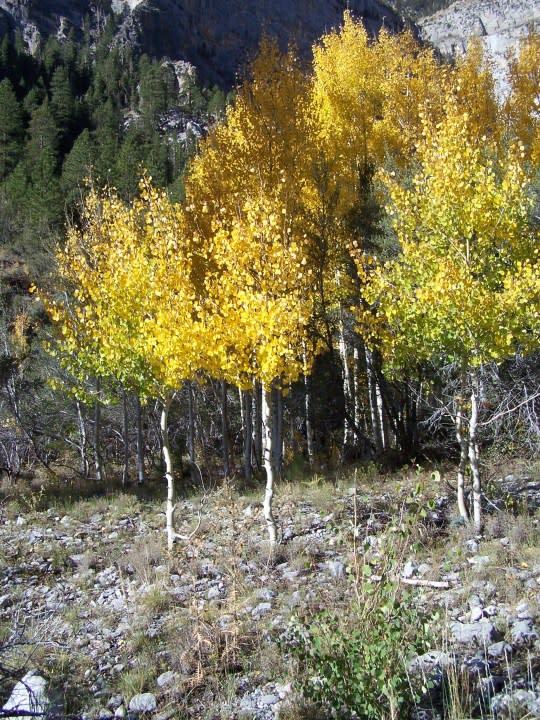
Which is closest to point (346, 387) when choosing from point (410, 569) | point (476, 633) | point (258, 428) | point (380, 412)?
point (380, 412)

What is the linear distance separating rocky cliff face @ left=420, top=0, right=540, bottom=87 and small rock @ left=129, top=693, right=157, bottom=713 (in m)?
157

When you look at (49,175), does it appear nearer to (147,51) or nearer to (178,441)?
(178,441)

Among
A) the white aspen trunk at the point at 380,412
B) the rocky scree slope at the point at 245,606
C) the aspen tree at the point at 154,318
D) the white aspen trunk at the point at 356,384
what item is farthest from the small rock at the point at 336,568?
the white aspen trunk at the point at 356,384

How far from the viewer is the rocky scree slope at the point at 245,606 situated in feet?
13.1

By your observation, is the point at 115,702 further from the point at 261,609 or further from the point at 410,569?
the point at 410,569

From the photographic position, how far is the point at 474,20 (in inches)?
5950

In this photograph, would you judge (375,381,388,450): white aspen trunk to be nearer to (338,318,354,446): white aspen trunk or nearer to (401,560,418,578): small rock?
(338,318,354,446): white aspen trunk

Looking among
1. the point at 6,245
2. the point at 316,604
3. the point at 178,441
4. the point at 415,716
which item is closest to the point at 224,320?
the point at 316,604

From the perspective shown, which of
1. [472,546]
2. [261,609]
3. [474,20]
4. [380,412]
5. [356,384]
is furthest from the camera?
[474,20]

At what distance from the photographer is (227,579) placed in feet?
20.8

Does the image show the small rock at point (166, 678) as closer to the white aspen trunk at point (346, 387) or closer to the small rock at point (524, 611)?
the small rock at point (524, 611)

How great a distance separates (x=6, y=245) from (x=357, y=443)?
28701mm

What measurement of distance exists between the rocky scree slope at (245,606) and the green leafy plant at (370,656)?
27cm

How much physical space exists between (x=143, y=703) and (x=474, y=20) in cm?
18496
